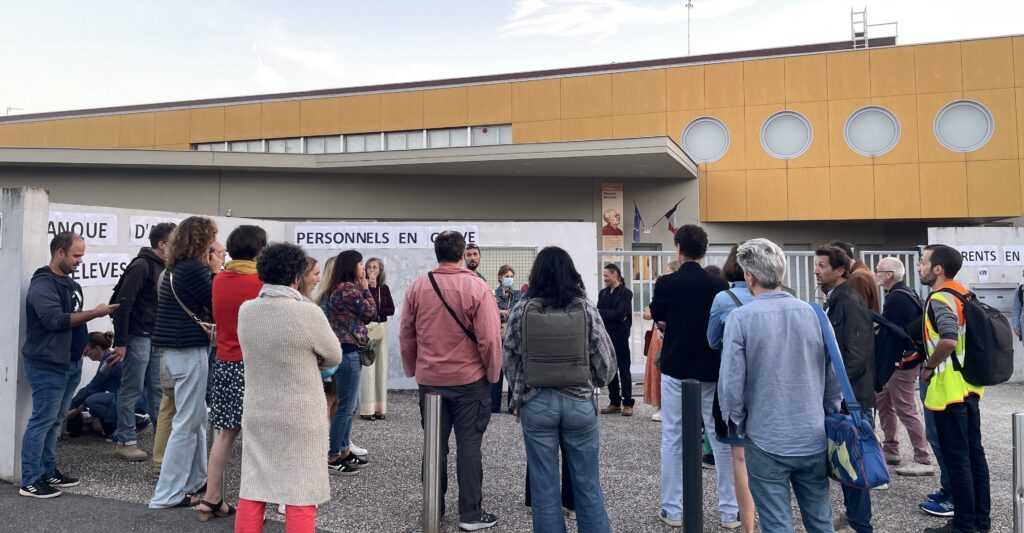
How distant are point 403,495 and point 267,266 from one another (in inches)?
92.8

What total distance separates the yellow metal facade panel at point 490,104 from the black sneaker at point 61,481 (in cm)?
1863

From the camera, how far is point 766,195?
781 inches

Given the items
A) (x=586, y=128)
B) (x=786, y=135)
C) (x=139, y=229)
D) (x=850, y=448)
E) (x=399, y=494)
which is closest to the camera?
(x=850, y=448)

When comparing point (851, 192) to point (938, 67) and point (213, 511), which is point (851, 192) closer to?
point (938, 67)

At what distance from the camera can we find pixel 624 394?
7.91 m

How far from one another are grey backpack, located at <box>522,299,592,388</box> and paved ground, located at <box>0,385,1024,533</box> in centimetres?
134

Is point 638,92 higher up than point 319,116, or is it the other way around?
point 319,116

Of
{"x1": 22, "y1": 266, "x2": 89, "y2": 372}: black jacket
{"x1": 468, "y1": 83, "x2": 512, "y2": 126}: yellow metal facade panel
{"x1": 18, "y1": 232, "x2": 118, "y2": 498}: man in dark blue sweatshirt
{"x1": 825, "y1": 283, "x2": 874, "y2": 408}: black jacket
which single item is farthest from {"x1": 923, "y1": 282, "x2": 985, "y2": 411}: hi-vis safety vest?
{"x1": 468, "y1": 83, "x2": 512, "y2": 126}: yellow metal facade panel

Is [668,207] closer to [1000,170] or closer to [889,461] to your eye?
[1000,170]

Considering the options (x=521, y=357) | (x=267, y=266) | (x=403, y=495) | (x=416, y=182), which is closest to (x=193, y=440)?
(x=403, y=495)

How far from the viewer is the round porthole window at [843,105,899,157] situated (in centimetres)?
1897

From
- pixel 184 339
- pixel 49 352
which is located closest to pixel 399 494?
pixel 184 339

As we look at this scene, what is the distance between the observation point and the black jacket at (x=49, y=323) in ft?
15.8

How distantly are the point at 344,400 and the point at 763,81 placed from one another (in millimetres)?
18263
